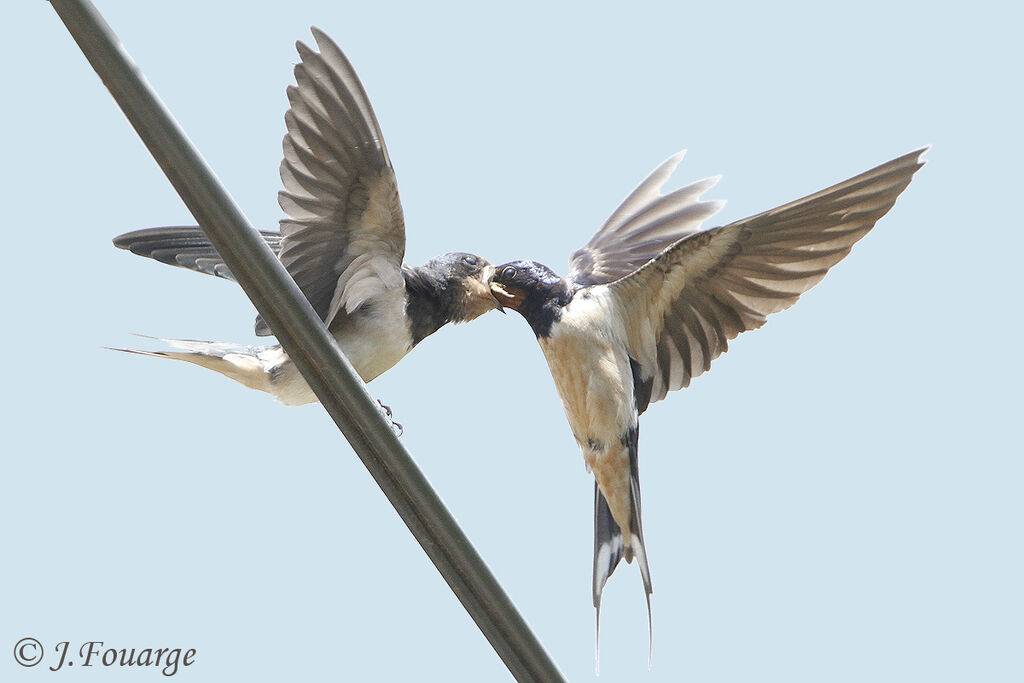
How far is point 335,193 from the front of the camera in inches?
89.3

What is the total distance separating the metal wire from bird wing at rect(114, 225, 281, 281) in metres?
1.09

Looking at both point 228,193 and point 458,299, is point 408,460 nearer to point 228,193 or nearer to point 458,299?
point 228,193

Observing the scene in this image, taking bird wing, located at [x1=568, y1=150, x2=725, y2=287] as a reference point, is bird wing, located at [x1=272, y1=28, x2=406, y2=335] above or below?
below

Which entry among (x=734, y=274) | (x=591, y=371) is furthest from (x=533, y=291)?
(x=734, y=274)

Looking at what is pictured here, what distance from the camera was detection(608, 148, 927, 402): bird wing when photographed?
2336 millimetres

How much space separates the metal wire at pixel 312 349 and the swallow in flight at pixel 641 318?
0.80m

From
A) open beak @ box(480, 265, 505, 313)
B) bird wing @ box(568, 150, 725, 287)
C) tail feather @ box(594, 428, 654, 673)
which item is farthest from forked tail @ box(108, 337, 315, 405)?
bird wing @ box(568, 150, 725, 287)

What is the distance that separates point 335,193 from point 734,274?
88 cm

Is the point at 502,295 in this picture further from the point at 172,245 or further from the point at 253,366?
the point at 172,245

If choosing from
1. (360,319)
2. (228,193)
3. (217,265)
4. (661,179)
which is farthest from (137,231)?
(661,179)

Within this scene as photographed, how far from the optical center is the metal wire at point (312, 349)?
59.5 inches

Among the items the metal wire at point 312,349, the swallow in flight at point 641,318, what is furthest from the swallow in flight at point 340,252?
the metal wire at point 312,349

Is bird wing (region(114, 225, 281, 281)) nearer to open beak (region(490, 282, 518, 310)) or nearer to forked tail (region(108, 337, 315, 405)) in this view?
forked tail (region(108, 337, 315, 405))

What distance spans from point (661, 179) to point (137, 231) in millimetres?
1469
